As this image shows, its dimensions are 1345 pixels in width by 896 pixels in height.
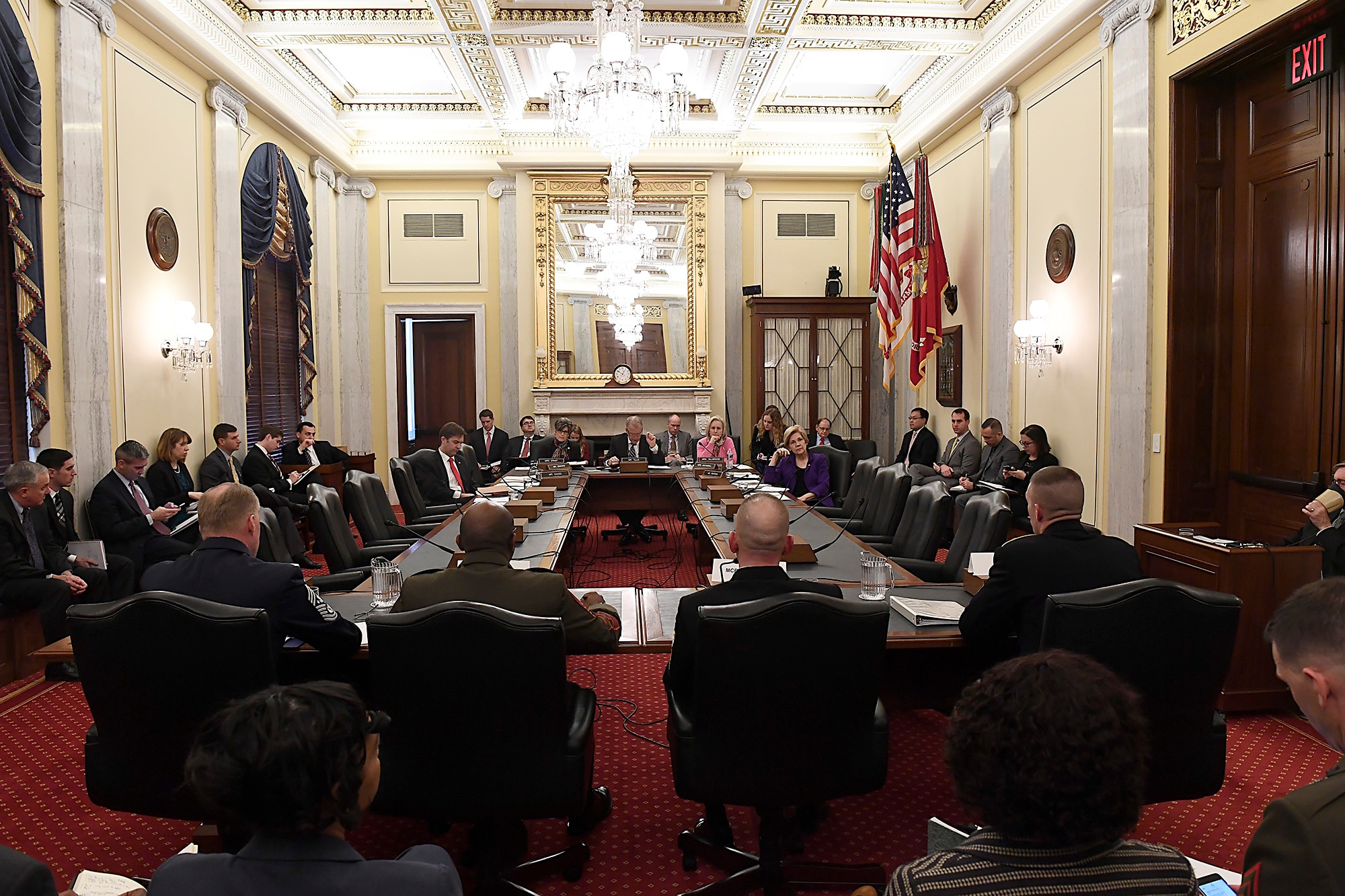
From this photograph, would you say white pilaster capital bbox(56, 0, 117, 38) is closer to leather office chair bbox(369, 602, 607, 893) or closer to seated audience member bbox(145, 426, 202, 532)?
seated audience member bbox(145, 426, 202, 532)

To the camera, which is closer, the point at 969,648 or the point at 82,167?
the point at 969,648

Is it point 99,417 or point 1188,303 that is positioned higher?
point 1188,303

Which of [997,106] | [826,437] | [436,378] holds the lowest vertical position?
[826,437]

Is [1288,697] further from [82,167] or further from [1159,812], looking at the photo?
[82,167]

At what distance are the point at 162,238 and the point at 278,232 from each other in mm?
2432

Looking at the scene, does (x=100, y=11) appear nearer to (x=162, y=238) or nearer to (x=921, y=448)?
(x=162, y=238)

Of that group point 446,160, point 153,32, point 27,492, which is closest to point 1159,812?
point 27,492

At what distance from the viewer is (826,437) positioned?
10055 mm

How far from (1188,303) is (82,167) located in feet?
24.0

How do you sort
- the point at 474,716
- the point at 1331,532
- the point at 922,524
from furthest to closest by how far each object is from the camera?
the point at 922,524, the point at 1331,532, the point at 474,716

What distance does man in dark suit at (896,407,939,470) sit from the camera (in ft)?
30.9

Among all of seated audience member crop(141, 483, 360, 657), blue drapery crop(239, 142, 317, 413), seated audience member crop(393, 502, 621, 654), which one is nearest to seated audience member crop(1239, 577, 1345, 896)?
seated audience member crop(393, 502, 621, 654)

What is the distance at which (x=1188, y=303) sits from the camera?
565 cm

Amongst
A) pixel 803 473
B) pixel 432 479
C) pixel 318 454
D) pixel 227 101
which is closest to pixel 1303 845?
pixel 803 473
